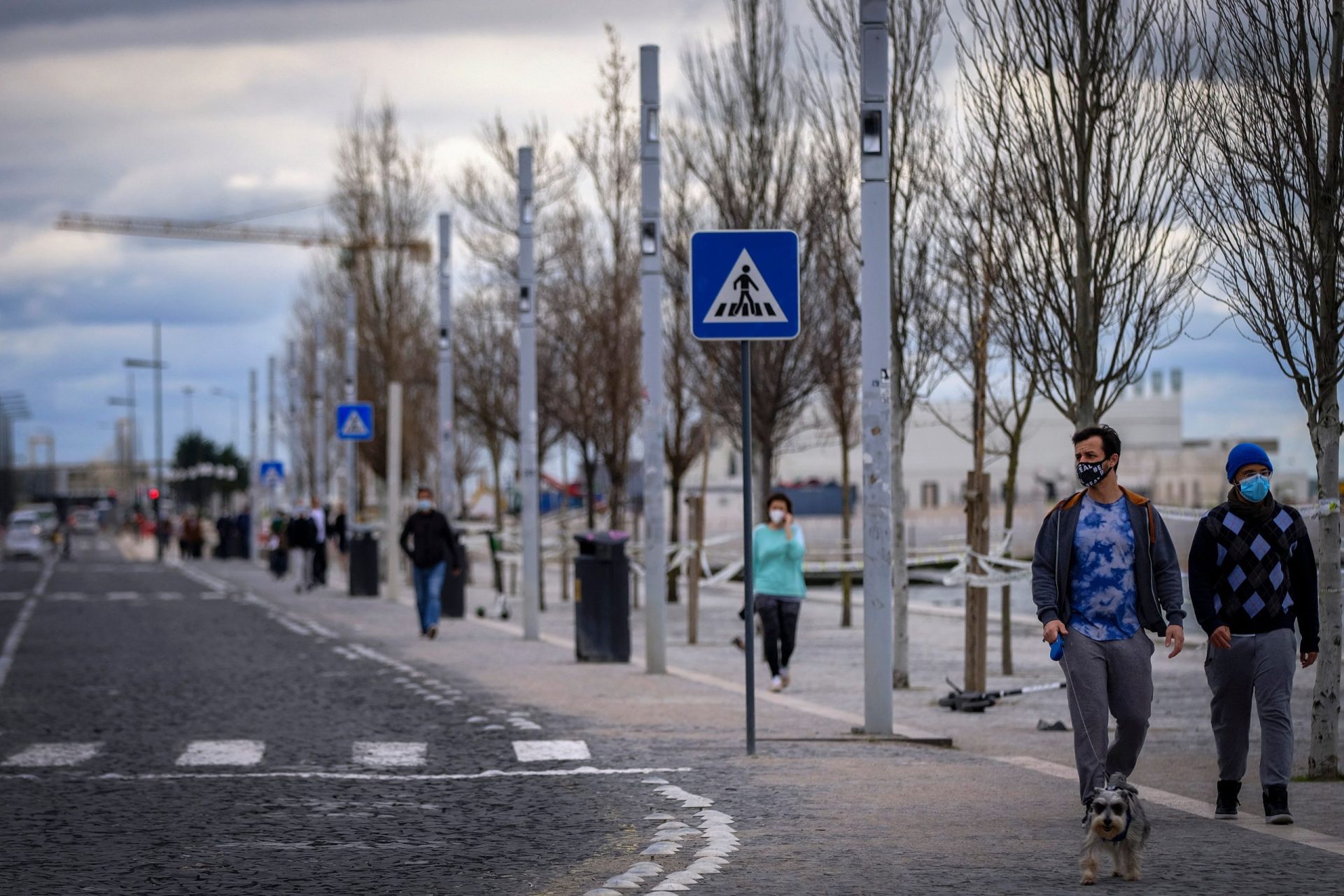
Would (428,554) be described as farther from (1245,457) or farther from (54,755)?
(1245,457)

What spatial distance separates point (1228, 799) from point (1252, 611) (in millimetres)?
923

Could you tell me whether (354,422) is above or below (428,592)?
above

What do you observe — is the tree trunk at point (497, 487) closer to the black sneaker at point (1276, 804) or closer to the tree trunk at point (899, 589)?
the tree trunk at point (899, 589)

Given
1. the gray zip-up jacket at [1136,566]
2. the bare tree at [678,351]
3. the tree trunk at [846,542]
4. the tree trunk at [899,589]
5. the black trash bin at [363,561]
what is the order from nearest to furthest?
1. the gray zip-up jacket at [1136,566]
2. the tree trunk at [899,589]
3. the tree trunk at [846,542]
4. the bare tree at [678,351]
5. the black trash bin at [363,561]

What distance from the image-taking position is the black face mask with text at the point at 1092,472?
8.78 meters

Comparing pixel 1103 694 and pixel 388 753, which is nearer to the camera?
pixel 1103 694

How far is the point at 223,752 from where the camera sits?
1321 cm

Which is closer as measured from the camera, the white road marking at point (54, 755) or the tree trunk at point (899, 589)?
the white road marking at point (54, 755)

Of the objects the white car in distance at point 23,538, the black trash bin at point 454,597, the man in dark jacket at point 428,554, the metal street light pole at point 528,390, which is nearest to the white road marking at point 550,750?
the metal street light pole at point 528,390

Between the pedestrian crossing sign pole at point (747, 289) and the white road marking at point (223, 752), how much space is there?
317cm

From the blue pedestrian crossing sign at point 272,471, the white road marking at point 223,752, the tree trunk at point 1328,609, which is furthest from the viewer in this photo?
the blue pedestrian crossing sign at point 272,471

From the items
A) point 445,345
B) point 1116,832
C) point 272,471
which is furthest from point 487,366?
point 1116,832

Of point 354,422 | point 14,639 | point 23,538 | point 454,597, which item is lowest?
point 23,538

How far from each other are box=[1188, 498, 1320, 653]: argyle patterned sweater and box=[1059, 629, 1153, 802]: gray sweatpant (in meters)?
0.94
